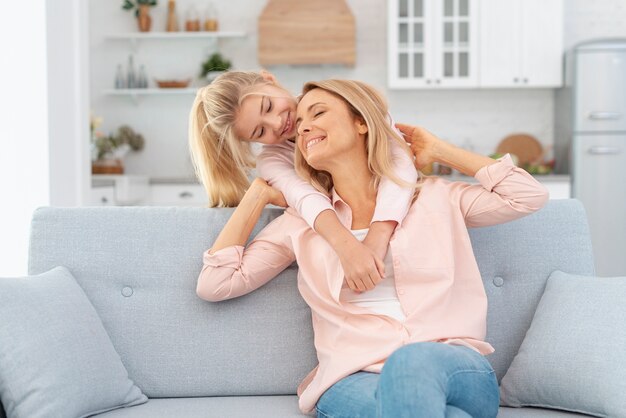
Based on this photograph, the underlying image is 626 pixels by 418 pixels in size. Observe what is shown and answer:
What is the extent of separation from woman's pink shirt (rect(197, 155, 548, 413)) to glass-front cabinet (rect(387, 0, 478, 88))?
139 inches

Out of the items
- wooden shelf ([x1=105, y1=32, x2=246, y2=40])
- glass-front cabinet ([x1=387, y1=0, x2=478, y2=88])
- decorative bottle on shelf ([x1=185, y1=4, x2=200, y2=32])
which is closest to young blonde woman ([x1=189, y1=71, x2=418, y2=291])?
glass-front cabinet ([x1=387, y1=0, x2=478, y2=88])

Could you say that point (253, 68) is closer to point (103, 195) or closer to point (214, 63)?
point (214, 63)

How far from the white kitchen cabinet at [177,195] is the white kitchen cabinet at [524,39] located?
2145mm

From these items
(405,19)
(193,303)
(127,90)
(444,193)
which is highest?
(405,19)

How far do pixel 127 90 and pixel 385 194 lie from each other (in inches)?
164

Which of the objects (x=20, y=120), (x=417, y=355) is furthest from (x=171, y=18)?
(x=417, y=355)

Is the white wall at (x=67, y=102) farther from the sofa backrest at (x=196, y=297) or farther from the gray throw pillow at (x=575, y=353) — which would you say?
the gray throw pillow at (x=575, y=353)

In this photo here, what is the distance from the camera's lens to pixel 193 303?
81.8 inches

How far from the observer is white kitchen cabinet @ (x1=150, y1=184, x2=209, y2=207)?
5.33m

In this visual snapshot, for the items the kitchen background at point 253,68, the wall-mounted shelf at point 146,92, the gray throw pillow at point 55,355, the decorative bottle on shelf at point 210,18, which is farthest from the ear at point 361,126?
the decorative bottle on shelf at point 210,18

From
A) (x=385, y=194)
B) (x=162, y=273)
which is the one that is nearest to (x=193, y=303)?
(x=162, y=273)

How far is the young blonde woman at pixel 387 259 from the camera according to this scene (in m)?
1.79

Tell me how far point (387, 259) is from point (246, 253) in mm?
370

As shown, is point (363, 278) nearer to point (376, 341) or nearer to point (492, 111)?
point (376, 341)
